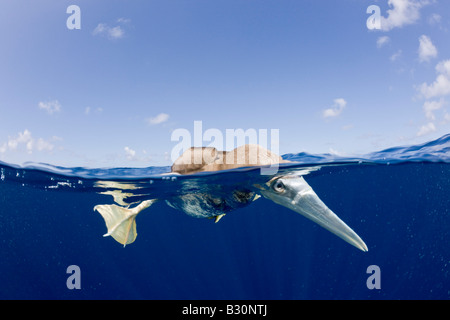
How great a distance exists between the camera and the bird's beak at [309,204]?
3.04 meters

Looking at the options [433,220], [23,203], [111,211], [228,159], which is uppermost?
[228,159]

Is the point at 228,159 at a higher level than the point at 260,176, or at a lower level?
higher

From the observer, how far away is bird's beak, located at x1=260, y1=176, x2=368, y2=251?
3045mm

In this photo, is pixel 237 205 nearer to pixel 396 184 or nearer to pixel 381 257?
pixel 396 184

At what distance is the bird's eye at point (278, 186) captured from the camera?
338cm

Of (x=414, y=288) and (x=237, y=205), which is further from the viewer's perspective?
(x=414, y=288)

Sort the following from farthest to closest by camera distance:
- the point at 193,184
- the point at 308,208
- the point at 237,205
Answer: the point at 193,184
the point at 237,205
the point at 308,208

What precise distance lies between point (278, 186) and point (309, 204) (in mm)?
460

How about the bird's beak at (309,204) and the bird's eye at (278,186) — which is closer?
the bird's beak at (309,204)

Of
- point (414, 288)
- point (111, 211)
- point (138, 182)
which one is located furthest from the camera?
point (414, 288)

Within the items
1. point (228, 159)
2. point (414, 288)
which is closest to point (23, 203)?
point (228, 159)

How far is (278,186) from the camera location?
343 centimetres

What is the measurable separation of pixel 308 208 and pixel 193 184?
10.7 feet

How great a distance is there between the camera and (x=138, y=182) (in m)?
8.65
